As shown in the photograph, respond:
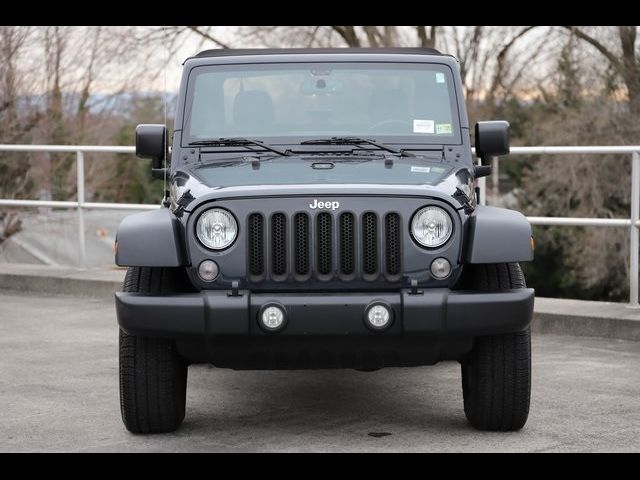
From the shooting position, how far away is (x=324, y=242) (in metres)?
5.64

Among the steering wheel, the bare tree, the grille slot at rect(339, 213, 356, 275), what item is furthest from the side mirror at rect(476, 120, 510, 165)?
the bare tree

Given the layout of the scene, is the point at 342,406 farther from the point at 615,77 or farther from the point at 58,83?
the point at 615,77

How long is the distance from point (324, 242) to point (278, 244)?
213 mm

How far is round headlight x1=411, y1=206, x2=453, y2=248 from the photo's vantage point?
5684mm

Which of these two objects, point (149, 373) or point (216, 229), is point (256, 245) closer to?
point (216, 229)

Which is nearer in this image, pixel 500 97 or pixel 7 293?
pixel 7 293

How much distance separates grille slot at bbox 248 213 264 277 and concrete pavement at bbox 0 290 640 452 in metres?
0.83

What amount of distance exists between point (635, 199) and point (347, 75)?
10.4 feet

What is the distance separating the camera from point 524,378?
5.88 metres

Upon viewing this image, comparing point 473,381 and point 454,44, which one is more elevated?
point 454,44

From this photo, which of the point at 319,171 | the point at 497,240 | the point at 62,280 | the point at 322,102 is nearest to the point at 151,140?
the point at 322,102

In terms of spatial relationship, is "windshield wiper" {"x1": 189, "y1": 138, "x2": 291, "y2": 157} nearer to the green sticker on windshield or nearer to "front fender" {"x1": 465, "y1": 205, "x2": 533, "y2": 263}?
the green sticker on windshield
